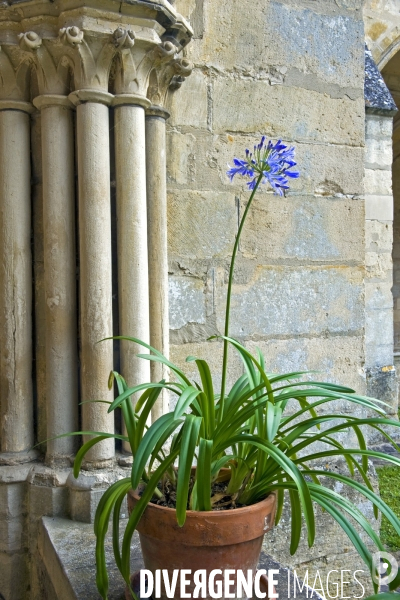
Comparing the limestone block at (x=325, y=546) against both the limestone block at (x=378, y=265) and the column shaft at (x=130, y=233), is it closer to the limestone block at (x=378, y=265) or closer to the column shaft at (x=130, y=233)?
the column shaft at (x=130, y=233)

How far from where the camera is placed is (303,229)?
2275 millimetres

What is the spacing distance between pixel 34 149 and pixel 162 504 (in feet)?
4.13

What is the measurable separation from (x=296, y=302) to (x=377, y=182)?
333 centimetres

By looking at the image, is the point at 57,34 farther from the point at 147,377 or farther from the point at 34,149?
the point at 147,377

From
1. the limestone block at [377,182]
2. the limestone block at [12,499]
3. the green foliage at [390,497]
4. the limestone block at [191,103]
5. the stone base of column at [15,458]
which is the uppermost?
the limestone block at [377,182]

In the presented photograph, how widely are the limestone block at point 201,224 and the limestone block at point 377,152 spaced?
3398mm

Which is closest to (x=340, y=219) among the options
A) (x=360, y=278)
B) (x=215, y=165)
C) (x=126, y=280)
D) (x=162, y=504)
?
(x=360, y=278)

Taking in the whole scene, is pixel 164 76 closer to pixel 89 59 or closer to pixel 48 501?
pixel 89 59

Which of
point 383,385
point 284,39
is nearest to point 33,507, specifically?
point 284,39

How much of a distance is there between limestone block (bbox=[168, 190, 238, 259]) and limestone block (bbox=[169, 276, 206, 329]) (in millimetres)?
100

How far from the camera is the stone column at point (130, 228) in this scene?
5.98 feet

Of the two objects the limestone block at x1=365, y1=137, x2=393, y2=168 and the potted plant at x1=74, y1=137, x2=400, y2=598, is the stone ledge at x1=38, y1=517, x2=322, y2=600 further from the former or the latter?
the limestone block at x1=365, y1=137, x2=393, y2=168

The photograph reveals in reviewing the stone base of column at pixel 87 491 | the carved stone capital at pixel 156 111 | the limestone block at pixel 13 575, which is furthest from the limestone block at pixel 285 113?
the limestone block at pixel 13 575

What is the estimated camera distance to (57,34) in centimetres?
175
